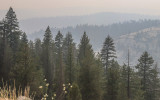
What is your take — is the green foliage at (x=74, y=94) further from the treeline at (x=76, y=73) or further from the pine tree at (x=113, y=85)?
the pine tree at (x=113, y=85)

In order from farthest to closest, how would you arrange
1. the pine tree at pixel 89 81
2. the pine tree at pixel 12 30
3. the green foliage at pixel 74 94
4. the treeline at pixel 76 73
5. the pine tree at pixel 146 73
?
the pine tree at pixel 12 30 < the pine tree at pixel 146 73 < the treeline at pixel 76 73 < the pine tree at pixel 89 81 < the green foliage at pixel 74 94

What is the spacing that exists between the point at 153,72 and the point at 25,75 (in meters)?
22.1


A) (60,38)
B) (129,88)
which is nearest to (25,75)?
(129,88)

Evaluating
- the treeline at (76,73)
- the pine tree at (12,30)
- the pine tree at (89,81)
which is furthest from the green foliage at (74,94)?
the pine tree at (12,30)

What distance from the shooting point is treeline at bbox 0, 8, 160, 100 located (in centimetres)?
2573

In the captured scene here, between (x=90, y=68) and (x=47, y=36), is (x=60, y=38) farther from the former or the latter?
(x=90, y=68)

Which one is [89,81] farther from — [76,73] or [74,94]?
[74,94]

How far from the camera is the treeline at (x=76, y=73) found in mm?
25734

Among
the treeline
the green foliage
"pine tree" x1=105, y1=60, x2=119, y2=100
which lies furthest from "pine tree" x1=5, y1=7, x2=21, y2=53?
the green foliage

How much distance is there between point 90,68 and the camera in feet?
87.6

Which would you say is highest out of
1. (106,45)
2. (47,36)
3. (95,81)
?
(47,36)

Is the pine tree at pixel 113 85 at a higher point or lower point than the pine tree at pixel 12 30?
lower

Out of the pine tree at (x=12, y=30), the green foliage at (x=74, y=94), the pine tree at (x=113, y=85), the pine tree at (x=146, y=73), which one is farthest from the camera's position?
the pine tree at (x=12, y=30)

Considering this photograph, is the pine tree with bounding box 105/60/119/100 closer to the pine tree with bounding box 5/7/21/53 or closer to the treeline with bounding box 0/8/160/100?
the treeline with bounding box 0/8/160/100
